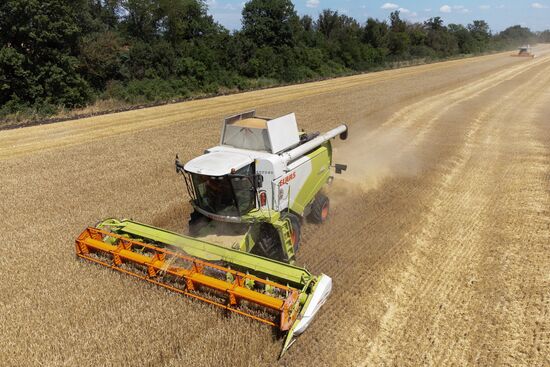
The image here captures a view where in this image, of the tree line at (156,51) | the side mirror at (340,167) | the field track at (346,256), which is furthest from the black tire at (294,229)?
the tree line at (156,51)

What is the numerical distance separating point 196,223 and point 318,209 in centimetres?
A: 267

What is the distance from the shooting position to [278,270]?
5.90 metres

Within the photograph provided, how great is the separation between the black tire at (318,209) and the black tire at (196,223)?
2411 mm

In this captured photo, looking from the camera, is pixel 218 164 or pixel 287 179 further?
pixel 287 179

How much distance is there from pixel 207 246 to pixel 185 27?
32499 mm

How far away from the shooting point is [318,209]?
8805 millimetres

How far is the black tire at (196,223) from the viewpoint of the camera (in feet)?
24.6

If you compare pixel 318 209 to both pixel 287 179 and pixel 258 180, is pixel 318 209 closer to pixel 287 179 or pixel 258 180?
pixel 287 179

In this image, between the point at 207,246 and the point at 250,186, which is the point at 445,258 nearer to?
the point at 250,186

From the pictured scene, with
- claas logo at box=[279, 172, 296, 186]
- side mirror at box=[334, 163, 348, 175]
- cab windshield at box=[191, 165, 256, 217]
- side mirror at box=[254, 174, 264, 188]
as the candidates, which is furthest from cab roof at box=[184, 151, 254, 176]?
side mirror at box=[334, 163, 348, 175]

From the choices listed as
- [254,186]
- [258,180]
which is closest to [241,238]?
[254,186]

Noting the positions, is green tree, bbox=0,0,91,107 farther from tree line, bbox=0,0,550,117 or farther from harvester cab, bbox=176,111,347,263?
harvester cab, bbox=176,111,347,263

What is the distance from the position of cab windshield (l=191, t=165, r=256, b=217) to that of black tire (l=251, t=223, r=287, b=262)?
602 millimetres

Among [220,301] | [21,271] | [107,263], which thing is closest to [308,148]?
[220,301]
